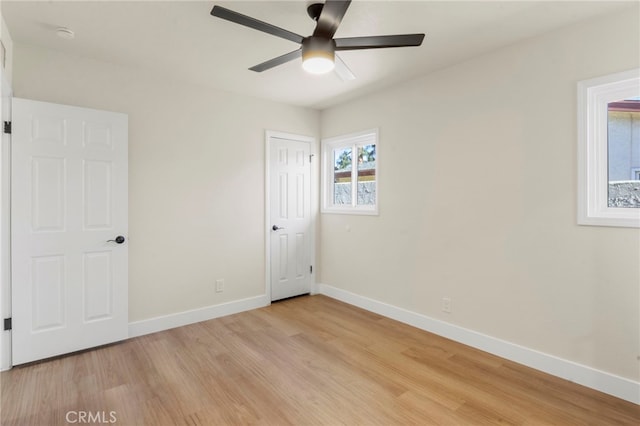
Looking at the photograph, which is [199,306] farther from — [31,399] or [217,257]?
[31,399]

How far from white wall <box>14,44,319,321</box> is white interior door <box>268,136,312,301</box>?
198 mm

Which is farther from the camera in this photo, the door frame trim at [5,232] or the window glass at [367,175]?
the window glass at [367,175]

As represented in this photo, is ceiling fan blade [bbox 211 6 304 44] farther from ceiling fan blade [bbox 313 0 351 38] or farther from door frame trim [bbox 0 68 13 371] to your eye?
door frame trim [bbox 0 68 13 371]

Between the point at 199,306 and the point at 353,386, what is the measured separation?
210cm

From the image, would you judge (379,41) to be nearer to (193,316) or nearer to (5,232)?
(5,232)

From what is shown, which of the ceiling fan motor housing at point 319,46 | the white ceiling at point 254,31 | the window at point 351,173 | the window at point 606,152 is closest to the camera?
the ceiling fan motor housing at point 319,46

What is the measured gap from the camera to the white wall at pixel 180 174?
299cm

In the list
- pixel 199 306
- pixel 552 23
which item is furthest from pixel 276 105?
pixel 552 23

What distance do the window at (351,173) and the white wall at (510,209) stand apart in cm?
26

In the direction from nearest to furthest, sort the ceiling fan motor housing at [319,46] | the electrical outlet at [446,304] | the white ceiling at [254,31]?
the ceiling fan motor housing at [319,46], the white ceiling at [254,31], the electrical outlet at [446,304]

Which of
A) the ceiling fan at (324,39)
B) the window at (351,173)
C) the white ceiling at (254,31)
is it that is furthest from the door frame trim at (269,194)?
the ceiling fan at (324,39)

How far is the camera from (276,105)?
14.1 feet

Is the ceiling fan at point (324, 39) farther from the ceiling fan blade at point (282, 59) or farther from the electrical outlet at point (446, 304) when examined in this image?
the electrical outlet at point (446, 304)

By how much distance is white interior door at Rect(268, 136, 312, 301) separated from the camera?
4340 mm
